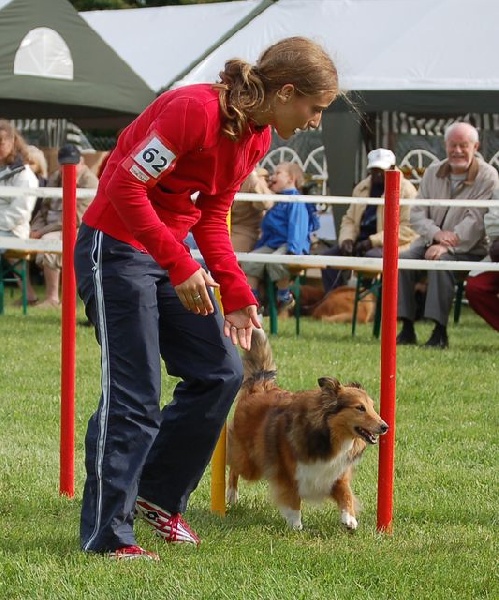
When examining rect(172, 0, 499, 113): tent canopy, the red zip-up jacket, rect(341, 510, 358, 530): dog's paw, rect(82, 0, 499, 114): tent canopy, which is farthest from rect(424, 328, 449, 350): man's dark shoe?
the red zip-up jacket

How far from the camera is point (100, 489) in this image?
3756 mm

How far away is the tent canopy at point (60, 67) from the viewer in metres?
12.7

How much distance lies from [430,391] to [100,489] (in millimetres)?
4375

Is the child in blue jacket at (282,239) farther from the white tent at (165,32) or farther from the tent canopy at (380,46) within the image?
the white tent at (165,32)

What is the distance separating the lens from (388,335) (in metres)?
4.24

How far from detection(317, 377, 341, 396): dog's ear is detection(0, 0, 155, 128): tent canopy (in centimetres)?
863

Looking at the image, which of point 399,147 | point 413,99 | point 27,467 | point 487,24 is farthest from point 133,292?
point 399,147

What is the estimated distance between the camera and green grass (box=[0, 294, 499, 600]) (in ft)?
11.5

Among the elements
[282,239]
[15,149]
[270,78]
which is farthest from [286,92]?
[15,149]

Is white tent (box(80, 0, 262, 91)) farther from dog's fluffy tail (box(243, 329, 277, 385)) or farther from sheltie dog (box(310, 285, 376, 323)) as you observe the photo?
dog's fluffy tail (box(243, 329, 277, 385))

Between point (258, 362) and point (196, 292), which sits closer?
point (196, 292)

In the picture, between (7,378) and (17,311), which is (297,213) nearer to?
(17,311)

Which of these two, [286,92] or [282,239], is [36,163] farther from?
[286,92]

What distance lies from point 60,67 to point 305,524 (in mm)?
9146
